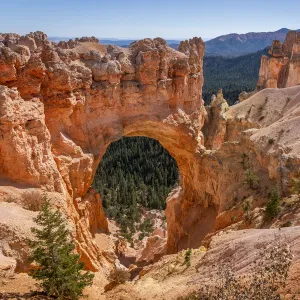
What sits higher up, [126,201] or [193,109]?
[193,109]

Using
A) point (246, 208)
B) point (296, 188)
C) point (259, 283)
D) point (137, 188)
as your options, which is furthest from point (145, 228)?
point (259, 283)

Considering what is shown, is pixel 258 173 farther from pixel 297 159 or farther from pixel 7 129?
pixel 7 129

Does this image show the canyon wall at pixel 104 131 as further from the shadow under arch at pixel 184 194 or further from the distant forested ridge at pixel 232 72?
the distant forested ridge at pixel 232 72

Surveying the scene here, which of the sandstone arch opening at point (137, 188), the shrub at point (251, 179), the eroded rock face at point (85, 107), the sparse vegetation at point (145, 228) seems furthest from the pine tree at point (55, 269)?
the sparse vegetation at point (145, 228)

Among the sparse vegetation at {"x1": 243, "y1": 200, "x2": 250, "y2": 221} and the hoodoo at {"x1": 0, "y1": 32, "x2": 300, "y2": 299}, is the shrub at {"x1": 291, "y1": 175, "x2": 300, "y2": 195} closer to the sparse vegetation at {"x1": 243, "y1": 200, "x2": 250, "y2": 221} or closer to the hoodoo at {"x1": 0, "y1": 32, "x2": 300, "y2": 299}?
the hoodoo at {"x1": 0, "y1": 32, "x2": 300, "y2": 299}

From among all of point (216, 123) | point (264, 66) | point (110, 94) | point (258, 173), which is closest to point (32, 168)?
point (110, 94)

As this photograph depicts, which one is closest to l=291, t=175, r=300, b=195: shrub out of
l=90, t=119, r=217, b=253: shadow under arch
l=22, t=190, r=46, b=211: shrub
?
l=90, t=119, r=217, b=253: shadow under arch
